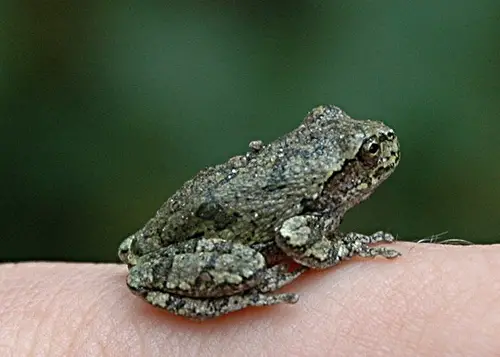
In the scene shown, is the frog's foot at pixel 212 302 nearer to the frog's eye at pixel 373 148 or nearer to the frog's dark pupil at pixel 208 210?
the frog's dark pupil at pixel 208 210

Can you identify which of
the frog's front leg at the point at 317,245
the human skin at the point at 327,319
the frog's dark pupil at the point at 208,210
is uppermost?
the frog's dark pupil at the point at 208,210

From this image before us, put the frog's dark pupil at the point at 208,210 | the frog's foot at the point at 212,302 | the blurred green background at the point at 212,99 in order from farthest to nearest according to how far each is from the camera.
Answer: the blurred green background at the point at 212,99 < the frog's dark pupil at the point at 208,210 < the frog's foot at the point at 212,302

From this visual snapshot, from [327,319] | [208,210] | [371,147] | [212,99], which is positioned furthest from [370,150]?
[212,99]

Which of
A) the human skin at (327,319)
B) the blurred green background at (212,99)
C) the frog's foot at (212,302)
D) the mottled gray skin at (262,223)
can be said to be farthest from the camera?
the blurred green background at (212,99)

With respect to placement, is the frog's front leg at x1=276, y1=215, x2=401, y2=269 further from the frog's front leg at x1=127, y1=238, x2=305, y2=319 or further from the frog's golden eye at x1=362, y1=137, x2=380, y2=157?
the frog's golden eye at x1=362, y1=137, x2=380, y2=157

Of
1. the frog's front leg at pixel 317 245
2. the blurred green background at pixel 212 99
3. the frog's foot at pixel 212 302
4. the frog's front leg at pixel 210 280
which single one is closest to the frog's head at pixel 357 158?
the frog's front leg at pixel 317 245

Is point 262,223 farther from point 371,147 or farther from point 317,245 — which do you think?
point 371,147

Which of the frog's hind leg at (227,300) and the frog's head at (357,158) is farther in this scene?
the frog's head at (357,158)

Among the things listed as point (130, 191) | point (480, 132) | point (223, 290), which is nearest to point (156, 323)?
point (223, 290)

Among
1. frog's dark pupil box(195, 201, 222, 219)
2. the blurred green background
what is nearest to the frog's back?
frog's dark pupil box(195, 201, 222, 219)
